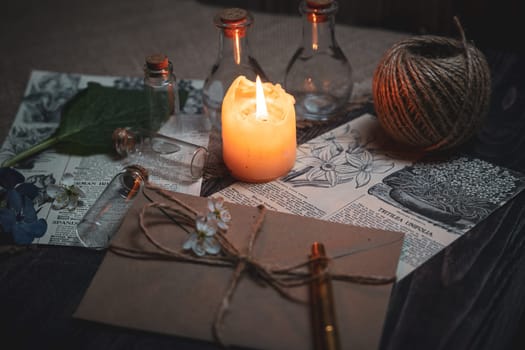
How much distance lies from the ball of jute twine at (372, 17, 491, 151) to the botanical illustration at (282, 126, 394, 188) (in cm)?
5

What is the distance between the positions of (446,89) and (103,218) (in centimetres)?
45

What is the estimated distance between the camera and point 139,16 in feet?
4.42

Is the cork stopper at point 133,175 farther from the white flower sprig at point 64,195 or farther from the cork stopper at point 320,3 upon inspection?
the cork stopper at point 320,3

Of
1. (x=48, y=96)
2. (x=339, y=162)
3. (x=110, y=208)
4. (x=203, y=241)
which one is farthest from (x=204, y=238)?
(x=48, y=96)

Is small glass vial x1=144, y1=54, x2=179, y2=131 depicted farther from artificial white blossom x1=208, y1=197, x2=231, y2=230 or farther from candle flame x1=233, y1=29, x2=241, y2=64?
artificial white blossom x1=208, y1=197, x2=231, y2=230

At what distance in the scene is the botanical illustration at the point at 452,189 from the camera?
0.71 m

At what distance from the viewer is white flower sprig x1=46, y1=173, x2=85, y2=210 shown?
75 cm

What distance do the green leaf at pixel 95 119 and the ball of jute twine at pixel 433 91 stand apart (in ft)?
1.18

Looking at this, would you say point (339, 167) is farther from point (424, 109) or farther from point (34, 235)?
point (34, 235)

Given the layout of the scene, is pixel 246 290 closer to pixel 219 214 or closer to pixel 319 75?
pixel 219 214

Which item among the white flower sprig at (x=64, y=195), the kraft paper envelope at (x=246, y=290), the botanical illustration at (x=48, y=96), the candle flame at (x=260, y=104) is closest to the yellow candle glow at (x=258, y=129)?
the candle flame at (x=260, y=104)

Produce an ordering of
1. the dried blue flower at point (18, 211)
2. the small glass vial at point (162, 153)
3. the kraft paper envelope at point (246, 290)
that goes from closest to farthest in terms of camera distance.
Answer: the kraft paper envelope at point (246, 290) → the dried blue flower at point (18, 211) → the small glass vial at point (162, 153)

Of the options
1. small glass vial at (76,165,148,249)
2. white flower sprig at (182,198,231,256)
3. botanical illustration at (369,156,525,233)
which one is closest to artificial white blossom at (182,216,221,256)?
white flower sprig at (182,198,231,256)

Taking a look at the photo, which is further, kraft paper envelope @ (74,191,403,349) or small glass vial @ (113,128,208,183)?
small glass vial @ (113,128,208,183)
